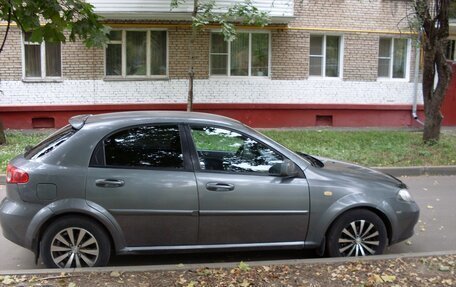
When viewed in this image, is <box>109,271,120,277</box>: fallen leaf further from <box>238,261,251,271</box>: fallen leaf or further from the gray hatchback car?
<box>238,261,251,271</box>: fallen leaf

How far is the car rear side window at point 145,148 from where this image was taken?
4719 mm

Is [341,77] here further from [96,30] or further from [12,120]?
[96,30]

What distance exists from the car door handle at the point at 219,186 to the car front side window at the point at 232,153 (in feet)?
0.54

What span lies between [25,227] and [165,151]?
1406 mm

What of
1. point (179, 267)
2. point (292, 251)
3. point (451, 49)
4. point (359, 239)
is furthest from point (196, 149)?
point (451, 49)

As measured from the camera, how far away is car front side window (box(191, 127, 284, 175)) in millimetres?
4855

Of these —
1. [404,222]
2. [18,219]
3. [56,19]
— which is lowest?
[404,222]

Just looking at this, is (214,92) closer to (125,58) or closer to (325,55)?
(125,58)

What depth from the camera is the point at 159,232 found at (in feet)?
15.3

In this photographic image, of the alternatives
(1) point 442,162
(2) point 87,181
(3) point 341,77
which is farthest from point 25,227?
(3) point 341,77

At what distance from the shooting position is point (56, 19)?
3.76 metres

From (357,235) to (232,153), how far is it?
147 centimetres

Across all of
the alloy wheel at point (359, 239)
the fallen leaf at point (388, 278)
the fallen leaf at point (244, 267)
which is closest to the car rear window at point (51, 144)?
the fallen leaf at point (244, 267)

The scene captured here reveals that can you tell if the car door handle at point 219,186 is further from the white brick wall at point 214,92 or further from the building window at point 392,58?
the building window at point 392,58
